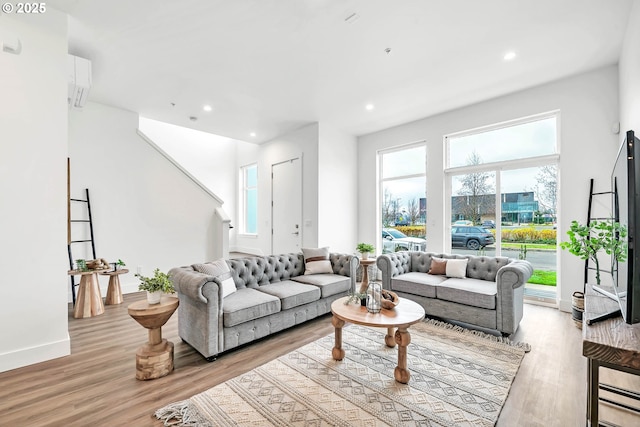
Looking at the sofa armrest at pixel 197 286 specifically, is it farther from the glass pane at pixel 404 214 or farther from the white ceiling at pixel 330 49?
the glass pane at pixel 404 214

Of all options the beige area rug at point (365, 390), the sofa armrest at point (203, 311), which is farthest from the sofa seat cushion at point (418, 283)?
the sofa armrest at point (203, 311)

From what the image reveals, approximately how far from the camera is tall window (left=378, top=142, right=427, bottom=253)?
5309 millimetres

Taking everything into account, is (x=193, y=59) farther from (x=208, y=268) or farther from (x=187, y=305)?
(x=187, y=305)

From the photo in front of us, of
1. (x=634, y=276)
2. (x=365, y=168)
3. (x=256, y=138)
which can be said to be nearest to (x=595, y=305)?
(x=634, y=276)

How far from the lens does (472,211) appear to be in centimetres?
468

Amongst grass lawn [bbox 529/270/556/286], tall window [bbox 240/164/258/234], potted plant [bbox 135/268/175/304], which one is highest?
tall window [bbox 240/164/258/234]

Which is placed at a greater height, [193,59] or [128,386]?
[193,59]

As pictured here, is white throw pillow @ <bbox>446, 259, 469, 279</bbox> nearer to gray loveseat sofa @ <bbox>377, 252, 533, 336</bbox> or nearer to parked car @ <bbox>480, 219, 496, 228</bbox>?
gray loveseat sofa @ <bbox>377, 252, 533, 336</bbox>

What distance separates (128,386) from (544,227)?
5.30 metres

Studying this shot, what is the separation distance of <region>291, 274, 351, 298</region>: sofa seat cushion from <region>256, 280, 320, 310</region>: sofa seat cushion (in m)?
0.11

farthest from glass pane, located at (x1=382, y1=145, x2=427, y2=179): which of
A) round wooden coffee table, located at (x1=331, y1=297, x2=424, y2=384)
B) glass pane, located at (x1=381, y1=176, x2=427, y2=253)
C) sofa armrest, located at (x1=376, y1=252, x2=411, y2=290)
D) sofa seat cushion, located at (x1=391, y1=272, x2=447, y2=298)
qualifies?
round wooden coffee table, located at (x1=331, y1=297, x2=424, y2=384)

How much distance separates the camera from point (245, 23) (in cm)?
270

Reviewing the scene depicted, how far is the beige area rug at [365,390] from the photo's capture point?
1789 mm

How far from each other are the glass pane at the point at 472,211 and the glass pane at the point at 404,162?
2.31 ft
